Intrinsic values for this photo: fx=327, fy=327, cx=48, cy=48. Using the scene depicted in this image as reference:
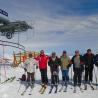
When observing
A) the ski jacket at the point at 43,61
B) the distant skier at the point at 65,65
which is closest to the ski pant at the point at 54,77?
the distant skier at the point at 65,65

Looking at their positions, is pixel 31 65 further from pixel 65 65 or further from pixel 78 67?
pixel 78 67

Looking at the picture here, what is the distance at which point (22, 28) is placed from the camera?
134ft

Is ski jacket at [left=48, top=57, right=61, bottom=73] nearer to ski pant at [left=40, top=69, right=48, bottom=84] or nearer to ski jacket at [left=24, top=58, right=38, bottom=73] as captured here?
ski pant at [left=40, top=69, right=48, bottom=84]

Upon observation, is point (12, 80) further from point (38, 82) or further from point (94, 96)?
point (94, 96)

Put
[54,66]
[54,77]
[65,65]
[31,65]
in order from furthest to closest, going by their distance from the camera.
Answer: [31,65]
[54,77]
[54,66]
[65,65]

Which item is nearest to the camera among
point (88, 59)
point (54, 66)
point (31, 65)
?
point (88, 59)

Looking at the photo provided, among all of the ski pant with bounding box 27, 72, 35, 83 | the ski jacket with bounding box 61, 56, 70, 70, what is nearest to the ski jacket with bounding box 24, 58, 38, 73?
the ski pant with bounding box 27, 72, 35, 83

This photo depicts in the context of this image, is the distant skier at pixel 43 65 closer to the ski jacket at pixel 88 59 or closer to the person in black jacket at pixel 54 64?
the person in black jacket at pixel 54 64

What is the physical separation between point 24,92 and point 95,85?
4.48m

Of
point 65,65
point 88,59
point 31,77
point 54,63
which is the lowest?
point 31,77

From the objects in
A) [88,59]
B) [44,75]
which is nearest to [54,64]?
[44,75]

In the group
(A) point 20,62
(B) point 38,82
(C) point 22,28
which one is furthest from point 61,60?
(C) point 22,28

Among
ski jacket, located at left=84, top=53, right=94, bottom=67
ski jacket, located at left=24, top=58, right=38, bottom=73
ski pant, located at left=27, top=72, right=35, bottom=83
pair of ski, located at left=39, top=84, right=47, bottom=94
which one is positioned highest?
ski jacket, located at left=84, top=53, right=94, bottom=67

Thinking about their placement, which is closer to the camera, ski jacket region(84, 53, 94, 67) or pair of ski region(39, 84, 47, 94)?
pair of ski region(39, 84, 47, 94)
